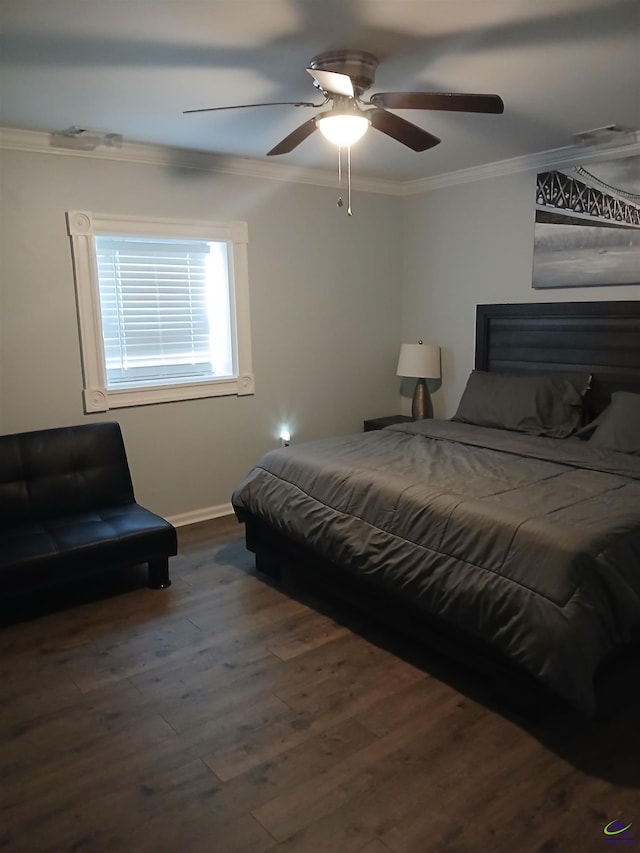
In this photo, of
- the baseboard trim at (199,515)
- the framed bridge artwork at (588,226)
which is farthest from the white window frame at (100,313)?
the framed bridge artwork at (588,226)

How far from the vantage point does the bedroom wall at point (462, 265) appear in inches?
167

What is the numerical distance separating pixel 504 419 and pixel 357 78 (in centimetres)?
223

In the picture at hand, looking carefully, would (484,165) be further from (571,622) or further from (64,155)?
(571,622)

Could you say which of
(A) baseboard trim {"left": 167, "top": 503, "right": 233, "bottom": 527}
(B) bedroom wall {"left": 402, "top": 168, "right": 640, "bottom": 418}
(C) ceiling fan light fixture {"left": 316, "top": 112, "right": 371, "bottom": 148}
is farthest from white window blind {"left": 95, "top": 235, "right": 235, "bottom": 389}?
(C) ceiling fan light fixture {"left": 316, "top": 112, "right": 371, "bottom": 148}

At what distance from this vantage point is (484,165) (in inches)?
169

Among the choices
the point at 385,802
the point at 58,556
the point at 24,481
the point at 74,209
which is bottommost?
the point at 385,802

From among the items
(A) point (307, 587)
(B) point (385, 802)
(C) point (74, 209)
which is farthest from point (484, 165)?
(B) point (385, 802)

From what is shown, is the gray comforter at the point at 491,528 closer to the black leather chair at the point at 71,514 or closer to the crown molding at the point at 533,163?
the black leather chair at the point at 71,514

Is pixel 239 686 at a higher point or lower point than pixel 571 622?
lower

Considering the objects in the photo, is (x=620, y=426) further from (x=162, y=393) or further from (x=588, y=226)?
(x=162, y=393)

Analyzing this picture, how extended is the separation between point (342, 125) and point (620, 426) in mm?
2117

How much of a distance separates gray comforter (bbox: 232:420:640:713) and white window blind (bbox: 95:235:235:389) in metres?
1.19

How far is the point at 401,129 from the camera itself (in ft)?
8.50

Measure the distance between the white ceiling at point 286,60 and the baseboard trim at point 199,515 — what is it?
2.37 metres
